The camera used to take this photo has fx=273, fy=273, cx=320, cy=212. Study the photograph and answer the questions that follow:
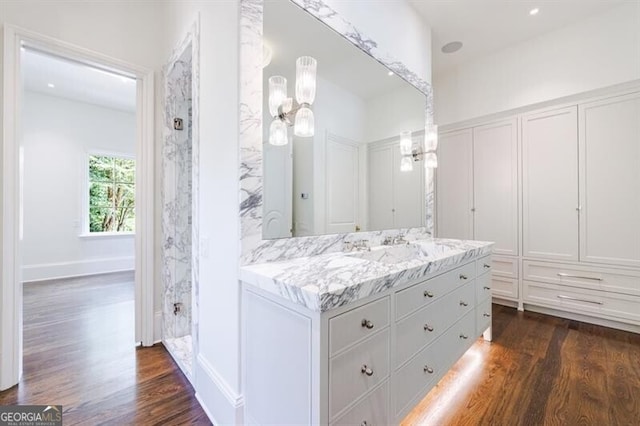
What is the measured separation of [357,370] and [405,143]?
2.04 metres

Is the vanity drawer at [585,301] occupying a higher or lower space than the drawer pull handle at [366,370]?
lower

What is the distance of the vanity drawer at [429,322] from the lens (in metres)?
1.36

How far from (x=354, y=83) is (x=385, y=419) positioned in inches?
84.3

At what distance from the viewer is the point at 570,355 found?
2.28m

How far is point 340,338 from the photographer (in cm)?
105

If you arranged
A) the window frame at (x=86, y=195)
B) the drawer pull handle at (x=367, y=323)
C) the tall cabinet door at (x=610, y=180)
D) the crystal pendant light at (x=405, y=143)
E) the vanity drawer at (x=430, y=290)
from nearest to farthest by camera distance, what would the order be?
1. the drawer pull handle at (x=367, y=323)
2. the vanity drawer at (x=430, y=290)
3. the crystal pendant light at (x=405, y=143)
4. the tall cabinet door at (x=610, y=180)
5. the window frame at (x=86, y=195)

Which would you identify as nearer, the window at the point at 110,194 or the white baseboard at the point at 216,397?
the white baseboard at the point at 216,397

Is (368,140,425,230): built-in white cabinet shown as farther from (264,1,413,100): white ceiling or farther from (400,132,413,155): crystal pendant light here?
(264,1,413,100): white ceiling

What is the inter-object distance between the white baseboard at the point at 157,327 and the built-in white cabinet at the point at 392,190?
207cm

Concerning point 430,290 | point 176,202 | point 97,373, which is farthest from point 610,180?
point 97,373

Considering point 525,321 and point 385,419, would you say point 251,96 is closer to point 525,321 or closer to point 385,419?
point 385,419

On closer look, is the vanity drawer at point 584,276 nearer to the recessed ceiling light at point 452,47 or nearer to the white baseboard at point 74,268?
the recessed ceiling light at point 452,47

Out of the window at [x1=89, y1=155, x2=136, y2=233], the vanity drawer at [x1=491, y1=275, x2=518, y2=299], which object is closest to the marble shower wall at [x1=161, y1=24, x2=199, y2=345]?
the vanity drawer at [x1=491, y1=275, x2=518, y2=299]

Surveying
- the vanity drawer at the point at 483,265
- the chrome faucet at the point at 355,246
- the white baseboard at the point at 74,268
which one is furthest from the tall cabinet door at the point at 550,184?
the white baseboard at the point at 74,268
